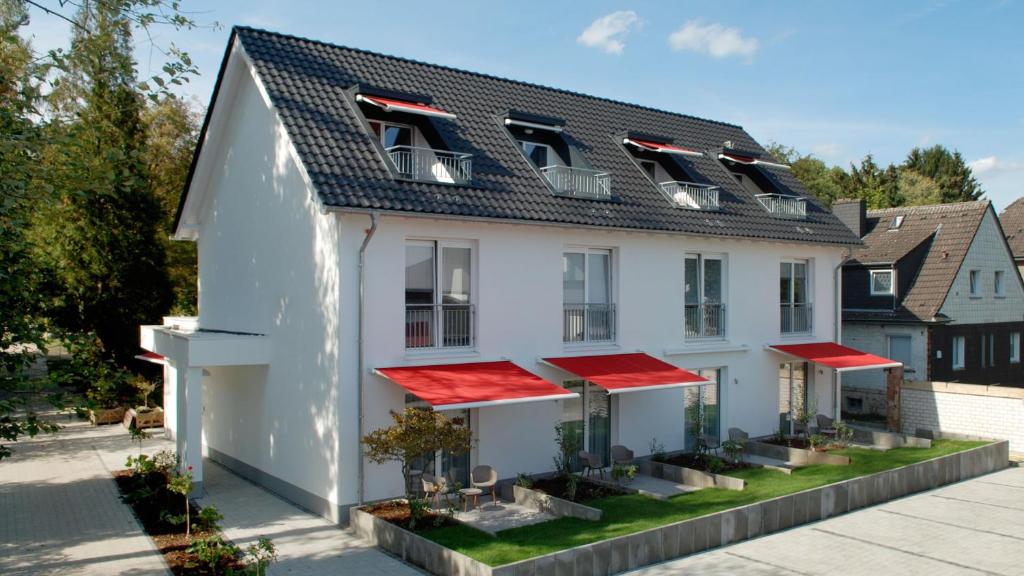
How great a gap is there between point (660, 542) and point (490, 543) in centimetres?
274

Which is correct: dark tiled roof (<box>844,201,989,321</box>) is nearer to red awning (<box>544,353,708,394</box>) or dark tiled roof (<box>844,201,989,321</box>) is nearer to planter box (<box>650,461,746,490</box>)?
red awning (<box>544,353,708,394</box>)

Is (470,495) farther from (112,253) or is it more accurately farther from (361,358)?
(112,253)

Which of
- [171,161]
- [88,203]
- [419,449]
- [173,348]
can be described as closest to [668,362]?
[419,449]

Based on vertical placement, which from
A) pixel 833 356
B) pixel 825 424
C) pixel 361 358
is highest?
pixel 361 358

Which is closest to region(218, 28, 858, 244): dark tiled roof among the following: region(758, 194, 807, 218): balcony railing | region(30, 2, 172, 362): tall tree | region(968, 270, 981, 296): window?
region(758, 194, 807, 218): balcony railing

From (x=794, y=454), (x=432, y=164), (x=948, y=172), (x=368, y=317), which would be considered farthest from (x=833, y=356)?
(x=948, y=172)

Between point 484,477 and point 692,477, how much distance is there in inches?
187

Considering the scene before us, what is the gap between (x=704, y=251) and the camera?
67.5ft

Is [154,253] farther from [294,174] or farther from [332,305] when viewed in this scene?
[332,305]

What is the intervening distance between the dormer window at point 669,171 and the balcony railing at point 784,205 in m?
2.51

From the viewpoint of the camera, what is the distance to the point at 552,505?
571 inches

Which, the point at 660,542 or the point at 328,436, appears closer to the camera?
the point at 660,542

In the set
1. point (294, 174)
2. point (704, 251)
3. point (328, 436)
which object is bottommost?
point (328, 436)

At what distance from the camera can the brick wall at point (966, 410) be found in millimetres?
22016
